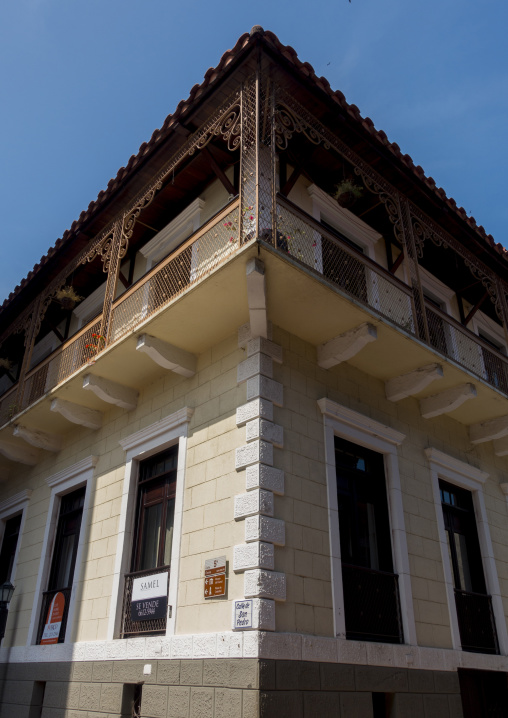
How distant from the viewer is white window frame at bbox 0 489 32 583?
36.9ft

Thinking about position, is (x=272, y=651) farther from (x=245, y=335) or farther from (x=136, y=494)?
(x=245, y=335)

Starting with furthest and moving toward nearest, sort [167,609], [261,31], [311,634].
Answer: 1. [261,31]
2. [167,609]
3. [311,634]

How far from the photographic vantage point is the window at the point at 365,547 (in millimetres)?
7406

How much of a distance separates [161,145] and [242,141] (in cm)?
231

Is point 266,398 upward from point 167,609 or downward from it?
upward

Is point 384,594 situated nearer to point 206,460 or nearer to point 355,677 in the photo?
point 355,677

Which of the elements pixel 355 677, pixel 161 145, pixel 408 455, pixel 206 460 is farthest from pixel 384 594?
pixel 161 145

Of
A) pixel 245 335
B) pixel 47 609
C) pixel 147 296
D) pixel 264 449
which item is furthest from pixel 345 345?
pixel 47 609

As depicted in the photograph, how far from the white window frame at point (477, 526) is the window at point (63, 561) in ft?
19.1

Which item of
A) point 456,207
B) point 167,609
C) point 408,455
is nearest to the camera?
point 167,609

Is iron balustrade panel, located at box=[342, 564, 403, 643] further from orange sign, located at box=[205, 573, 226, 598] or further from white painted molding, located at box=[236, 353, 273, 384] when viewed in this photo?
white painted molding, located at box=[236, 353, 273, 384]

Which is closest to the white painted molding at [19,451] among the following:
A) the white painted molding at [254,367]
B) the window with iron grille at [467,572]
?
the white painted molding at [254,367]

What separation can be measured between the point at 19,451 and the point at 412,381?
7761 mm

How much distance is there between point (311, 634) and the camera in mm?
6527
